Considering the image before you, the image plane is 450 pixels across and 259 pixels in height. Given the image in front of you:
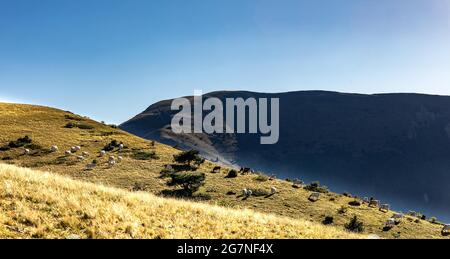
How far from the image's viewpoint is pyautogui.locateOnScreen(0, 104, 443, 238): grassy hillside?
3984 cm

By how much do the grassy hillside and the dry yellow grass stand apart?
13278mm

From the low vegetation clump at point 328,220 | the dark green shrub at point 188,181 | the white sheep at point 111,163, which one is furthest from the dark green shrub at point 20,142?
the low vegetation clump at point 328,220

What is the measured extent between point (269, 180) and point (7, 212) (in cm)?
4138

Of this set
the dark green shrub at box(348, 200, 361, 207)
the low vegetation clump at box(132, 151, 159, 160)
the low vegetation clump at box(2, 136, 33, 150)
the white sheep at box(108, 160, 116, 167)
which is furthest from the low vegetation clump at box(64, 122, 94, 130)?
the dark green shrub at box(348, 200, 361, 207)

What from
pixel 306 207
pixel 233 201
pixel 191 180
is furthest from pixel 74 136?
pixel 306 207

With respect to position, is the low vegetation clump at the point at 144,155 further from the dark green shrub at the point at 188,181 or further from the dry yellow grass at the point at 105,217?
the dry yellow grass at the point at 105,217

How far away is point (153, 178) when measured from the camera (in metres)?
47.4

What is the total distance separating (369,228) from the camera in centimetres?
3791

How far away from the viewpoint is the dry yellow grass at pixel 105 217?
43.7 feet

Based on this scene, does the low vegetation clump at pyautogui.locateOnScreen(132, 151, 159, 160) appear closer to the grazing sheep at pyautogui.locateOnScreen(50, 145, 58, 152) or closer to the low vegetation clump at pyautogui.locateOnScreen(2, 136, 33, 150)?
the grazing sheep at pyautogui.locateOnScreen(50, 145, 58, 152)

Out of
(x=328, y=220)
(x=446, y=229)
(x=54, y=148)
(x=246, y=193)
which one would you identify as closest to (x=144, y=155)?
(x=54, y=148)

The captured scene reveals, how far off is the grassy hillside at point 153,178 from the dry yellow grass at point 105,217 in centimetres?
1328

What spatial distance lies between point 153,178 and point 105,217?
1307 inches

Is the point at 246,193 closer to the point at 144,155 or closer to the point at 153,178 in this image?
the point at 153,178
